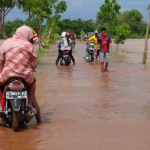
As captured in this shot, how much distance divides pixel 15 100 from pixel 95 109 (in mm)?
2175

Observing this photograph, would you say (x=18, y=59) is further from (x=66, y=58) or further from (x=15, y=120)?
(x=66, y=58)

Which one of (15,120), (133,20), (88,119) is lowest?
(88,119)

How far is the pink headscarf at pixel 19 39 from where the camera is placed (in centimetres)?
637

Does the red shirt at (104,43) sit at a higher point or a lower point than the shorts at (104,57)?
higher

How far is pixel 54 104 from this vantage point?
8.45 meters

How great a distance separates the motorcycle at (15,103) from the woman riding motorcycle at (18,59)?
0.10m

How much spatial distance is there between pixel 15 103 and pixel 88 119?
148 centimetres

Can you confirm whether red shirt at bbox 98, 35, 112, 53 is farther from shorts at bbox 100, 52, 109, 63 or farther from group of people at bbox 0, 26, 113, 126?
group of people at bbox 0, 26, 113, 126

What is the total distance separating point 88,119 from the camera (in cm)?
710

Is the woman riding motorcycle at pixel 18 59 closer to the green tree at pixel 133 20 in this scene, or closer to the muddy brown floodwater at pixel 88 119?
the muddy brown floodwater at pixel 88 119

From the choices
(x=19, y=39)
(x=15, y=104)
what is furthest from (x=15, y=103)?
(x=19, y=39)

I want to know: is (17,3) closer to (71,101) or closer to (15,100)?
(71,101)

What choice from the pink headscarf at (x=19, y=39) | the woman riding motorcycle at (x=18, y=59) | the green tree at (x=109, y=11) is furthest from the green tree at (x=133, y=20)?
the woman riding motorcycle at (x=18, y=59)

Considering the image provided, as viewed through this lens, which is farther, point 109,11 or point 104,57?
point 109,11
